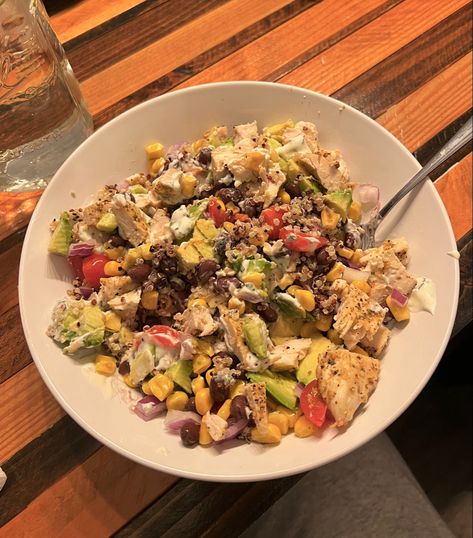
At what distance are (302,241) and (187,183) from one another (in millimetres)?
392

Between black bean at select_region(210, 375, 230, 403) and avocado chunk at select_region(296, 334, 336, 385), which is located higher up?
black bean at select_region(210, 375, 230, 403)

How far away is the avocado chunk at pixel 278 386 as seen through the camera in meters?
1.46

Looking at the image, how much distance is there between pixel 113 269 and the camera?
163 cm

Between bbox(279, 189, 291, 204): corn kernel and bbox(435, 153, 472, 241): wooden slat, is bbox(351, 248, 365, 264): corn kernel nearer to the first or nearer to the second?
bbox(279, 189, 291, 204): corn kernel

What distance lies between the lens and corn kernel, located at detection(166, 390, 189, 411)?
1.47m

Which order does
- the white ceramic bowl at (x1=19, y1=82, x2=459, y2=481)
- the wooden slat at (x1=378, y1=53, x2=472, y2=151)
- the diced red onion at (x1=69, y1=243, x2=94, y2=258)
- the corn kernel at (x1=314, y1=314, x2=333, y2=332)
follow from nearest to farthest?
1. the white ceramic bowl at (x1=19, y1=82, x2=459, y2=481)
2. the corn kernel at (x1=314, y1=314, x2=333, y2=332)
3. the diced red onion at (x1=69, y1=243, x2=94, y2=258)
4. the wooden slat at (x1=378, y1=53, x2=472, y2=151)

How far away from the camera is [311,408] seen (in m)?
1.42

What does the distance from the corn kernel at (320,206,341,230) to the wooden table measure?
19.9 inches

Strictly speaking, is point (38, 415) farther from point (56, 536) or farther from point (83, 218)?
point (83, 218)

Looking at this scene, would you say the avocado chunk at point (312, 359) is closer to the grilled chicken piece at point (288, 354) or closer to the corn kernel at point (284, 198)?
the grilled chicken piece at point (288, 354)

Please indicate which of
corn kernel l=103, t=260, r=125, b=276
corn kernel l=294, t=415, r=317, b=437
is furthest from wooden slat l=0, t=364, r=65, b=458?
corn kernel l=294, t=415, r=317, b=437

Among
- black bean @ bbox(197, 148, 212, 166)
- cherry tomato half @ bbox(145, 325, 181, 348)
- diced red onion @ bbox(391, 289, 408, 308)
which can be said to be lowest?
diced red onion @ bbox(391, 289, 408, 308)

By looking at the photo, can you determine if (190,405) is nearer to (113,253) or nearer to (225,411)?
(225,411)

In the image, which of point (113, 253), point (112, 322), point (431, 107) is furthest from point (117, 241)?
point (431, 107)
